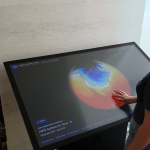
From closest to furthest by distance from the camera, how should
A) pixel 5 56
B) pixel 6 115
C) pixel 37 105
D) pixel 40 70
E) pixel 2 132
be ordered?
1. pixel 37 105
2. pixel 40 70
3. pixel 5 56
4. pixel 6 115
5. pixel 2 132

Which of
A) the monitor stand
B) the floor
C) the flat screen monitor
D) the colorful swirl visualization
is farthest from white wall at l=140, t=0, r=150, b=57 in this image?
the monitor stand

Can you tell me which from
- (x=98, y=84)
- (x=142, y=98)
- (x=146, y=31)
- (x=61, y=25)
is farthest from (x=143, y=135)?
(x=146, y=31)

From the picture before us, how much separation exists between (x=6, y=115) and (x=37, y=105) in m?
0.56

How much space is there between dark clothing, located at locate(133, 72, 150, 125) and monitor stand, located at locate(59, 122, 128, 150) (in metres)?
0.19

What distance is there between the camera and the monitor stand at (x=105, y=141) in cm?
130

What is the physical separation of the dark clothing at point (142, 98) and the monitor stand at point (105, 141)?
19 cm

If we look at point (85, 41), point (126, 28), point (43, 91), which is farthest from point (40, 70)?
point (126, 28)

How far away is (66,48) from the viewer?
1.70m

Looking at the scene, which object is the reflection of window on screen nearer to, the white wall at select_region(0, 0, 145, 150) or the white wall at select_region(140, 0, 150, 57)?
the white wall at select_region(0, 0, 145, 150)

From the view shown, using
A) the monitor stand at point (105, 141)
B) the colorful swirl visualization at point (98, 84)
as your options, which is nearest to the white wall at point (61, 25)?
the colorful swirl visualization at point (98, 84)

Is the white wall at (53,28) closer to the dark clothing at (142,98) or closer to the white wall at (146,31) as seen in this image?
the white wall at (146,31)

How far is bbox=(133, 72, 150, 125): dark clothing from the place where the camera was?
0.98 meters

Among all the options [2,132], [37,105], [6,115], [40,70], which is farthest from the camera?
[2,132]

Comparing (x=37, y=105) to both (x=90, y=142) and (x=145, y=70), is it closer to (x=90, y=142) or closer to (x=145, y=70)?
(x=90, y=142)
